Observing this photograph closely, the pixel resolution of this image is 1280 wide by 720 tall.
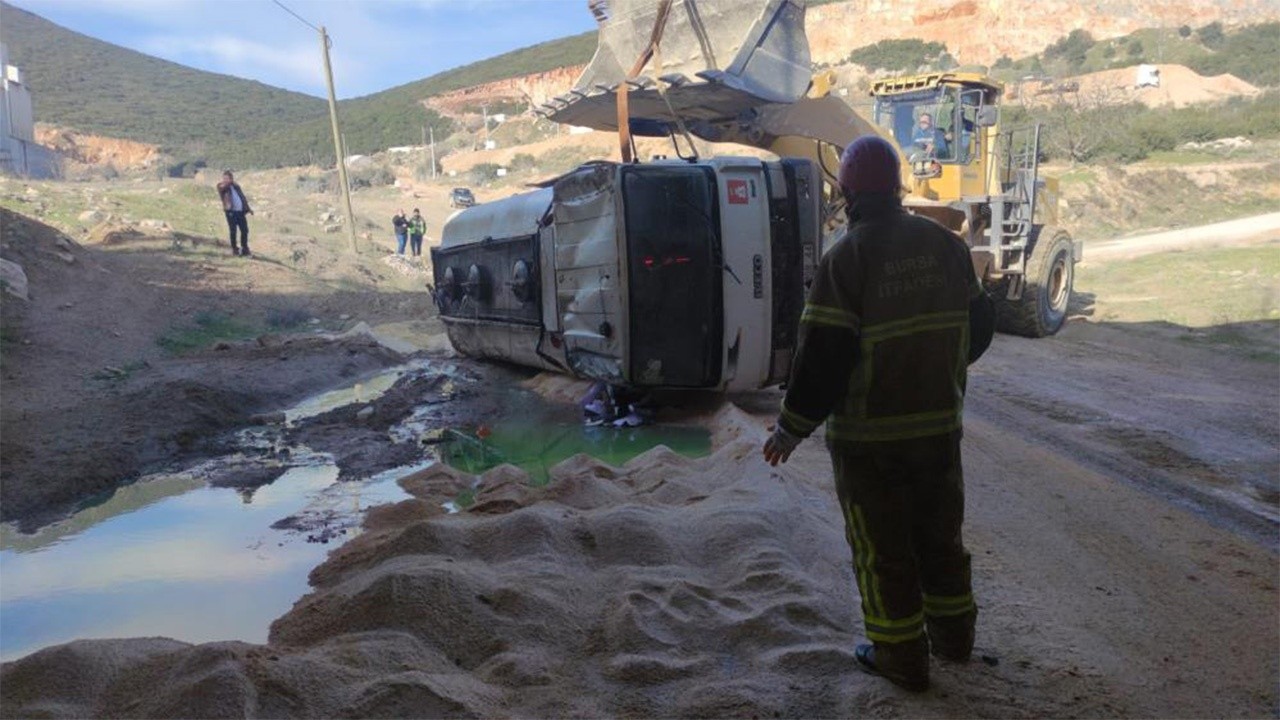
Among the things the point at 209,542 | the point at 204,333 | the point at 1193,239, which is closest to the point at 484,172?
the point at 1193,239

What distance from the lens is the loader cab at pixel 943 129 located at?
12.5 metres

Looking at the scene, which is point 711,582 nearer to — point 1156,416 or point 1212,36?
point 1156,416

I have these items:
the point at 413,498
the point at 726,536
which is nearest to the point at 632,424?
the point at 413,498

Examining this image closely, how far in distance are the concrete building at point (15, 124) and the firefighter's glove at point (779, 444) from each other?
35549mm

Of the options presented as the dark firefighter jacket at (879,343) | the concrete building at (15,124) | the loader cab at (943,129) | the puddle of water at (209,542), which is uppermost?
the concrete building at (15,124)

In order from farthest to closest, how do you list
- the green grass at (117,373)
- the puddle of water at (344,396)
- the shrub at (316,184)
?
the shrub at (316,184) → the green grass at (117,373) → the puddle of water at (344,396)

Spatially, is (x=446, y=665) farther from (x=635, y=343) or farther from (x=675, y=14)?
(x=675, y=14)

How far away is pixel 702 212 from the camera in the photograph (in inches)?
273

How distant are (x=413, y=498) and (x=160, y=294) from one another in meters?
11.2

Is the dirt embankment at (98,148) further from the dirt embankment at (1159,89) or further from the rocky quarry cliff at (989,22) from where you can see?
the dirt embankment at (1159,89)

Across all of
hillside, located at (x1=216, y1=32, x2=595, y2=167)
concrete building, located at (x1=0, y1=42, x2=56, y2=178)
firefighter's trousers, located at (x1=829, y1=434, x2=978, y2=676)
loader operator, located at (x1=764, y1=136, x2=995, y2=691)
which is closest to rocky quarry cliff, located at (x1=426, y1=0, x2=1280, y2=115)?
hillside, located at (x1=216, y1=32, x2=595, y2=167)

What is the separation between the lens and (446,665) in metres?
3.12

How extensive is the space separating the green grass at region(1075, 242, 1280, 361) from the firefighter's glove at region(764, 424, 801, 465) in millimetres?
10367

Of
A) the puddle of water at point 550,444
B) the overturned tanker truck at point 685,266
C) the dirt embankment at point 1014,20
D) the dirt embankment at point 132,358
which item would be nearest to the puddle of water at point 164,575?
the dirt embankment at point 132,358
